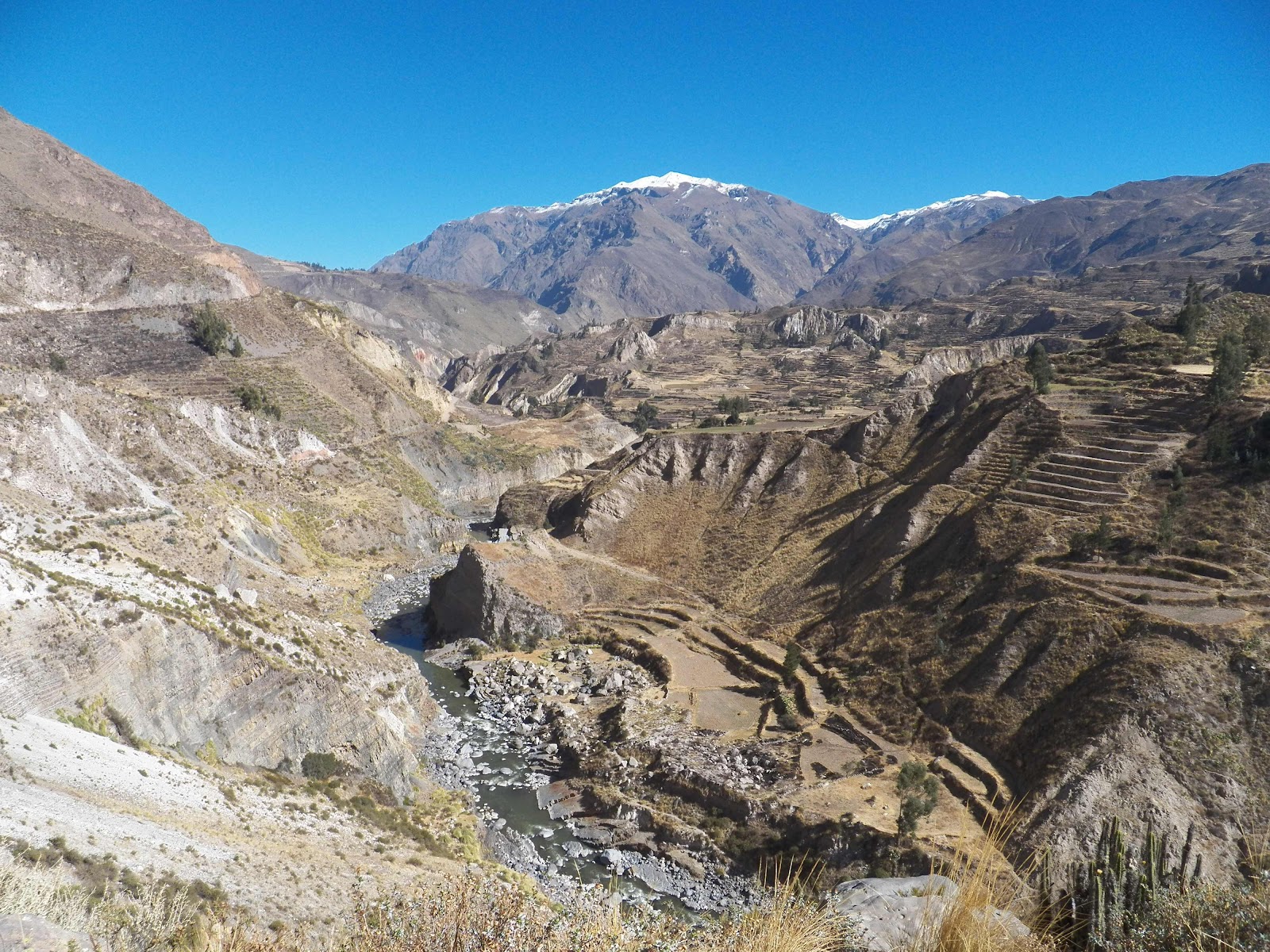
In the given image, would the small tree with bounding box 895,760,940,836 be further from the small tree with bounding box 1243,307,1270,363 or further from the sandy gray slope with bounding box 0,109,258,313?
the sandy gray slope with bounding box 0,109,258,313

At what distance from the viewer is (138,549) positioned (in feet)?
→ 107

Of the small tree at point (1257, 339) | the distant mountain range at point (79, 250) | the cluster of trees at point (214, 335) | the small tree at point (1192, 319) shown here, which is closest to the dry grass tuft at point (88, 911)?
the small tree at point (1257, 339)

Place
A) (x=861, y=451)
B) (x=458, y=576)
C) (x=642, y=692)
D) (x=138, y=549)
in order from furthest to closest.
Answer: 1. (x=861, y=451)
2. (x=458, y=576)
3. (x=642, y=692)
4. (x=138, y=549)

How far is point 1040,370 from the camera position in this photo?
138ft

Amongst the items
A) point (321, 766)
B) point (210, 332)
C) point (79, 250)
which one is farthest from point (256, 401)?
point (321, 766)

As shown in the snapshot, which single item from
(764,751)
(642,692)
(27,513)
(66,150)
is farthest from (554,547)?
(66,150)

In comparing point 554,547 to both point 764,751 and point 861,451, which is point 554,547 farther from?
point 764,751

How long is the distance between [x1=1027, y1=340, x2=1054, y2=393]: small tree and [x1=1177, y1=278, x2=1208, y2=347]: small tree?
6861 mm

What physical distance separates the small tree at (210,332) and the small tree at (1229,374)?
79.4 m

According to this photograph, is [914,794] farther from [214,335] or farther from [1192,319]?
[214,335]

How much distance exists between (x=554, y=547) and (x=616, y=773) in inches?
938

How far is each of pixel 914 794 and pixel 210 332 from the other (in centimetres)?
7606

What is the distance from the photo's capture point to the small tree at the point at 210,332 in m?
73.0

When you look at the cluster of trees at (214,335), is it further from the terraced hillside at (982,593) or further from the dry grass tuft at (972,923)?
the dry grass tuft at (972,923)
